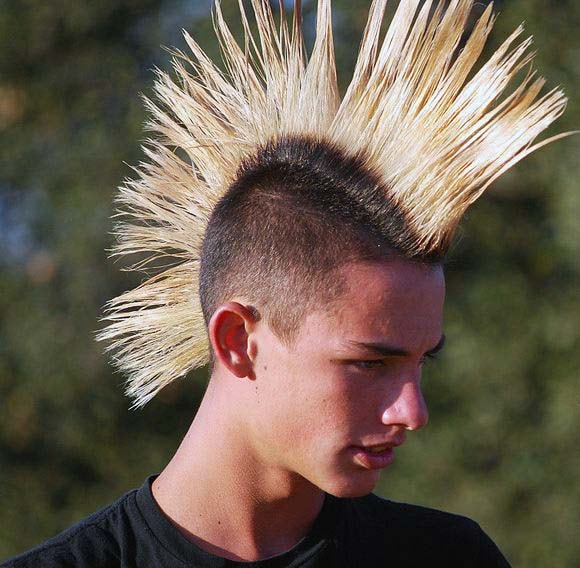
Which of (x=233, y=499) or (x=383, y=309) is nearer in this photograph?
(x=383, y=309)

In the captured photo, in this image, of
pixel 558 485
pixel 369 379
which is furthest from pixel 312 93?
pixel 558 485

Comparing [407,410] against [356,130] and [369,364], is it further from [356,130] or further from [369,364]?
[356,130]

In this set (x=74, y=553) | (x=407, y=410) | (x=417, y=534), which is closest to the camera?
(x=407, y=410)

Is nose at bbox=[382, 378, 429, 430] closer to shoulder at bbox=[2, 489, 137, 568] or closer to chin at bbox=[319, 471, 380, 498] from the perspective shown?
chin at bbox=[319, 471, 380, 498]

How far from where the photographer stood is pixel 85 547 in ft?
7.34

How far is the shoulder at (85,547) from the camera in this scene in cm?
222

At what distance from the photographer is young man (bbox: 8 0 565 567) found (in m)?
2.15

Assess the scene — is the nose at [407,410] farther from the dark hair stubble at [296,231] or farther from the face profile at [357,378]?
the dark hair stubble at [296,231]

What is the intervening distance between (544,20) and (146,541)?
3.73m

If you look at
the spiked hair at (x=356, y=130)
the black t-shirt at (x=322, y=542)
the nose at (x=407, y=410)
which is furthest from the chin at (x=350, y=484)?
the spiked hair at (x=356, y=130)

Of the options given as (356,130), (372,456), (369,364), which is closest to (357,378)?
(369,364)

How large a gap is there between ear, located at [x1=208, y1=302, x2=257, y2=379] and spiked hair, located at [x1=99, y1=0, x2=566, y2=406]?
29 cm

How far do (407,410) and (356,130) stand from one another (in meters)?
0.56

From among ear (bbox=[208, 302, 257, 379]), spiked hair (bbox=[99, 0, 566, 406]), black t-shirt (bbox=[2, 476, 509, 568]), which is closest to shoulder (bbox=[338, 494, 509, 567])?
black t-shirt (bbox=[2, 476, 509, 568])
